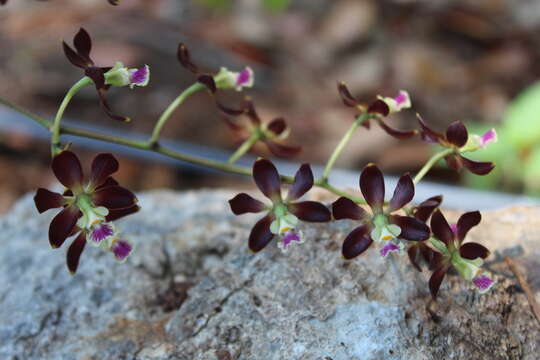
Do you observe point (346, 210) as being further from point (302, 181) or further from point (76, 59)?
point (76, 59)

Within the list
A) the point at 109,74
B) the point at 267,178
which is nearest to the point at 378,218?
the point at 267,178

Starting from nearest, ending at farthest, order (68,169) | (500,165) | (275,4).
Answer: (68,169) < (500,165) < (275,4)

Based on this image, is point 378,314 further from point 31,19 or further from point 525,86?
point 31,19

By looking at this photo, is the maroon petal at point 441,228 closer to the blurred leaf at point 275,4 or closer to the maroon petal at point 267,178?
the maroon petal at point 267,178

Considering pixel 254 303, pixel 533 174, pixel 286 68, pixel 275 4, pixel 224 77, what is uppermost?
pixel 224 77

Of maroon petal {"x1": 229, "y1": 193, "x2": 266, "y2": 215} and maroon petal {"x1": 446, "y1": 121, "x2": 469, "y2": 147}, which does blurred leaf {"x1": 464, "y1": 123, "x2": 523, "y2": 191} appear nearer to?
maroon petal {"x1": 446, "y1": 121, "x2": 469, "y2": 147}

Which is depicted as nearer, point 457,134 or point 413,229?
point 413,229
